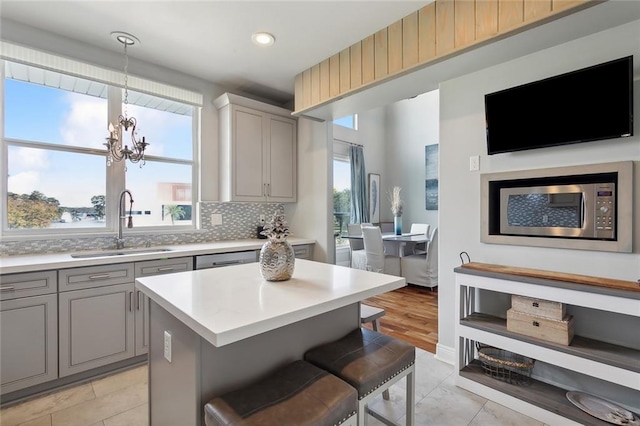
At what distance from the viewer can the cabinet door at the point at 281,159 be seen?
367 centimetres

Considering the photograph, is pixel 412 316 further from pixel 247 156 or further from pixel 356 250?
pixel 247 156

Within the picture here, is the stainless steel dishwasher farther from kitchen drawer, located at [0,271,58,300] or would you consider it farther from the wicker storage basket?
the wicker storage basket

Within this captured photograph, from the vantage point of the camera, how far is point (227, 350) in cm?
122

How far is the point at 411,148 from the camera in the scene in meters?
7.00

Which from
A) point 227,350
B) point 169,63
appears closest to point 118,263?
point 227,350

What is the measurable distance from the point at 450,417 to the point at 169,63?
3728 mm

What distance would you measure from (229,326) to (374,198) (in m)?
6.27

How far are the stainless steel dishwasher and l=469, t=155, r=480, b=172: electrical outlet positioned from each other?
2.15m

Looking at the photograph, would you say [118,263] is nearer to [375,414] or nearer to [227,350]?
[227,350]

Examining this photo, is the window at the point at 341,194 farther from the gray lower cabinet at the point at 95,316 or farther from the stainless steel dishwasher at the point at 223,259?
the gray lower cabinet at the point at 95,316

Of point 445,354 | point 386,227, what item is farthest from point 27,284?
point 386,227

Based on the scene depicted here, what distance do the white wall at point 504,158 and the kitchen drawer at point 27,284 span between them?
9.47 ft

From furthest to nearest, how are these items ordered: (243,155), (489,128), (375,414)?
(243,155) < (489,128) < (375,414)

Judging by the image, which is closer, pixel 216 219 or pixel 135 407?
pixel 135 407
